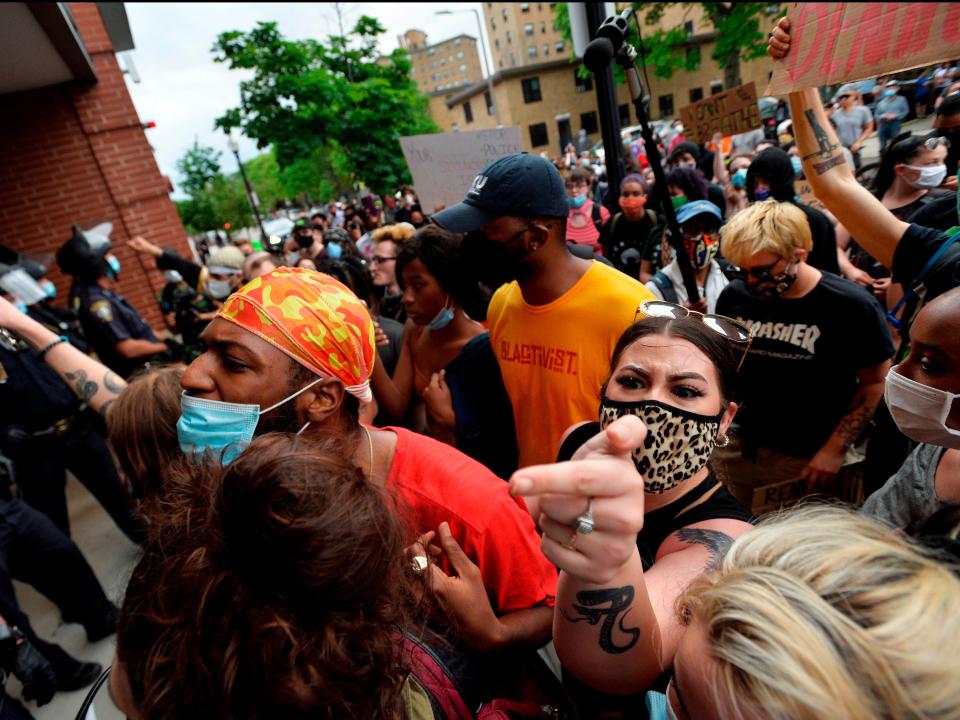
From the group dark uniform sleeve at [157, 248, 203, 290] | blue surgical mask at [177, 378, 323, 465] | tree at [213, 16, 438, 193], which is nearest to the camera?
blue surgical mask at [177, 378, 323, 465]

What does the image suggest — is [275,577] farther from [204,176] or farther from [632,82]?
[204,176]

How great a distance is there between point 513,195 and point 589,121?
164 feet

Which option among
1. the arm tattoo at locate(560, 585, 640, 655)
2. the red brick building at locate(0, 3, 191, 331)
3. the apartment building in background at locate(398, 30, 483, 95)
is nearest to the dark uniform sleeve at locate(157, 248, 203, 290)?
the red brick building at locate(0, 3, 191, 331)

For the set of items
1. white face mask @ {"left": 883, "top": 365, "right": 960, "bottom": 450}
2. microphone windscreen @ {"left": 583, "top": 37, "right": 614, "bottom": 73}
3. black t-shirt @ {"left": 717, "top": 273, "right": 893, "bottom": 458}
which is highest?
microphone windscreen @ {"left": 583, "top": 37, "right": 614, "bottom": 73}

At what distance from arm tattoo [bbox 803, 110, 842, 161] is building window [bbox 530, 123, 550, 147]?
1869 inches

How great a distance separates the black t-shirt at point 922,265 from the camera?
1.80 metres

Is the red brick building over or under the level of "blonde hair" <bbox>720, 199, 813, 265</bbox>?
over

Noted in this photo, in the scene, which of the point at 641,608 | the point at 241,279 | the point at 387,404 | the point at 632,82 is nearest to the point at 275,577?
the point at 641,608

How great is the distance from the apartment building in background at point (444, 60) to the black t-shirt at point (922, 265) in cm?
10846

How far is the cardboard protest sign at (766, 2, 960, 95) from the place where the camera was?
89 cm

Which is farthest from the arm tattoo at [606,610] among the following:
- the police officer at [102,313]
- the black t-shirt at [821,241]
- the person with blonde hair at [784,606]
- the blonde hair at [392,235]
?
the police officer at [102,313]

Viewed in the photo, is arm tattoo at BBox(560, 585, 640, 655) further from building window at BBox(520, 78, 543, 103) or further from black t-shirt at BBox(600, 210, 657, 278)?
building window at BBox(520, 78, 543, 103)

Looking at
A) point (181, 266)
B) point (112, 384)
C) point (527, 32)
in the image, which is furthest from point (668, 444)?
point (527, 32)

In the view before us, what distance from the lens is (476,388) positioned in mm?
2768
